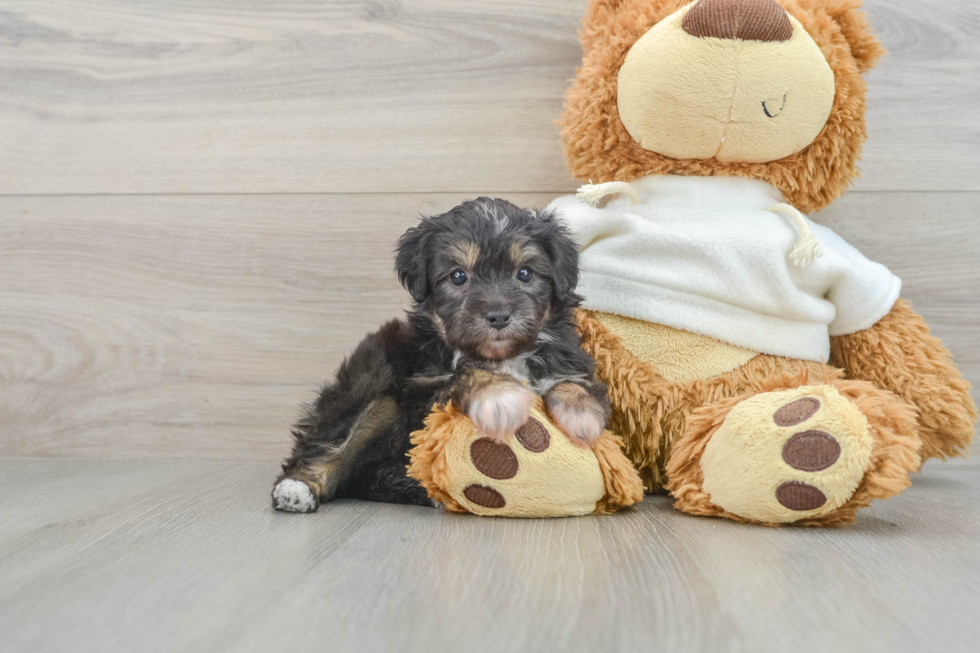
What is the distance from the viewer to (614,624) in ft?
3.13

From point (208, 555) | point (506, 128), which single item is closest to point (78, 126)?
point (506, 128)

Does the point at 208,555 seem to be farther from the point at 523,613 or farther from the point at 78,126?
the point at 78,126

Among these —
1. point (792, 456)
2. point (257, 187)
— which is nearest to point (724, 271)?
point (792, 456)

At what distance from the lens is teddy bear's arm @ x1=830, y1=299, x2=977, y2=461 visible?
5.72ft

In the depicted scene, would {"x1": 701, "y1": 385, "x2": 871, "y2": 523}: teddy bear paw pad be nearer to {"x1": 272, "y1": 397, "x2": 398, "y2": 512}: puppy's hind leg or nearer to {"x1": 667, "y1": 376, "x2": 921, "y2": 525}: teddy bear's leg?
{"x1": 667, "y1": 376, "x2": 921, "y2": 525}: teddy bear's leg

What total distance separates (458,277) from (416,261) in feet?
0.38

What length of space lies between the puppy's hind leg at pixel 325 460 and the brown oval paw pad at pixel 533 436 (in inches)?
14.4

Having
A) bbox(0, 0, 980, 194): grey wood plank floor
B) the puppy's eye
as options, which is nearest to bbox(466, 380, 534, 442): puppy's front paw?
the puppy's eye

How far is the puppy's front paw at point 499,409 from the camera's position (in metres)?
1.40

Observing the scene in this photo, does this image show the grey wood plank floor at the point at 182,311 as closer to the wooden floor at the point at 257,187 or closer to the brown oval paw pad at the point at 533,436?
the wooden floor at the point at 257,187

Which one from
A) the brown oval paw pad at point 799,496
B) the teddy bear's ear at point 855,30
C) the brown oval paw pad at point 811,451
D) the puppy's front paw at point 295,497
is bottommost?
the puppy's front paw at point 295,497

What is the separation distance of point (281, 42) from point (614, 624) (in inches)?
78.9

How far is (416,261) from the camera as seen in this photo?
1.60 m

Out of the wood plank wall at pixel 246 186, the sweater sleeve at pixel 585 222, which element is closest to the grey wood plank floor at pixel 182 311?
the wood plank wall at pixel 246 186
